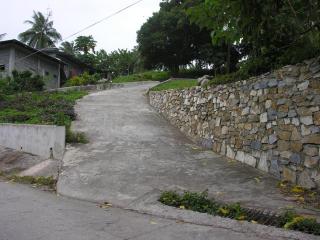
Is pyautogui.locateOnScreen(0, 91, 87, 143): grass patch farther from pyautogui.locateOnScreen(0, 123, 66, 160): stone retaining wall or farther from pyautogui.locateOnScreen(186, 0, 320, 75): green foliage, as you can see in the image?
pyautogui.locateOnScreen(186, 0, 320, 75): green foliage

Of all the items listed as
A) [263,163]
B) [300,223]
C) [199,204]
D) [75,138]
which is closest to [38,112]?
[75,138]

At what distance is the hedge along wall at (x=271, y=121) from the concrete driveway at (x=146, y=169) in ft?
1.45

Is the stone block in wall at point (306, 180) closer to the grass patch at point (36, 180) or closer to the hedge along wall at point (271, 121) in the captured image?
the hedge along wall at point (271, 121)

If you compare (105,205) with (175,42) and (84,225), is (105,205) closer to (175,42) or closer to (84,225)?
(84,225)

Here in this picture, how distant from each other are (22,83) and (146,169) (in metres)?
19.3

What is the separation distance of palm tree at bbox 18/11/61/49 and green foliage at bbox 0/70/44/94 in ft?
70.1

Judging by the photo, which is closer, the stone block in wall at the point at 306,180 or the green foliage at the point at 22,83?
the stone block in wall at the point at 306,180

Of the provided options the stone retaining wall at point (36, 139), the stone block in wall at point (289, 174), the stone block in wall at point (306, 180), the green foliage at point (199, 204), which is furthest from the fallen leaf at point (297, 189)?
the stone retaining wall at point (36, 139)

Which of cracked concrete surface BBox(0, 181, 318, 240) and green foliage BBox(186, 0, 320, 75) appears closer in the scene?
cracked concrete surface BBox(0, 181, 318, 240)

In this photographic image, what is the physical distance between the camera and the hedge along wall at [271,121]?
8758 millimetres

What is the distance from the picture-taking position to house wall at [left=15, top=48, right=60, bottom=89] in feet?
110

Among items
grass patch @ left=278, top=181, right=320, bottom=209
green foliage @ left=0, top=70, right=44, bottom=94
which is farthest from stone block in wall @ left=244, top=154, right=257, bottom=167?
green foliage @ left=0, top=70, right=44, bottom=94

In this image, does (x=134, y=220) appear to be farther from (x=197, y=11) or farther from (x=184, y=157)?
(x=184, y=157)

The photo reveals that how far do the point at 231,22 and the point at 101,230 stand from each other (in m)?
4.80
